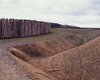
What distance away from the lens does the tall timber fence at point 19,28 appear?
36.2 meters

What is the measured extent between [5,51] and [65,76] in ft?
15.1

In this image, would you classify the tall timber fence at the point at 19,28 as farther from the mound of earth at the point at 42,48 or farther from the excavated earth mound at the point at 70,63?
the excavated earth mound at the point at 70,63

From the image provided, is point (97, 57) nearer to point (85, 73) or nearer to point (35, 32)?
point (85, 73)

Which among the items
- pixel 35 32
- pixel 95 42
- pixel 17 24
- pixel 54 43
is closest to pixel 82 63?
pixel 95 42

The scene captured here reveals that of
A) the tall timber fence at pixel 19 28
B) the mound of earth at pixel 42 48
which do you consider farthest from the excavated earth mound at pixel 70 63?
the tall timber fence at pixel 19 28

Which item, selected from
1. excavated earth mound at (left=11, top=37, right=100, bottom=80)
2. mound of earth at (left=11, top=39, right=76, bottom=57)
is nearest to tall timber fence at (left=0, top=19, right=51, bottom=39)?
mound of earth at (left=11, top=39, right=76, bottom=57)

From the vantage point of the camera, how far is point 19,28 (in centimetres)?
3938

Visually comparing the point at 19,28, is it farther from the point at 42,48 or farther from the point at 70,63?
the point at 70,63

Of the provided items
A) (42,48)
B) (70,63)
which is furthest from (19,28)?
(70,63)

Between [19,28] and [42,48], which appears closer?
[42,48]

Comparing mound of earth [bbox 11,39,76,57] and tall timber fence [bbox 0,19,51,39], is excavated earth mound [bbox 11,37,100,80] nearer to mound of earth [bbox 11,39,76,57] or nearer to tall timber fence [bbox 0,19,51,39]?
mound of earth [bbox 11,39,76,57]

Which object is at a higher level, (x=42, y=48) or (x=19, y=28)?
(x=19, y=28)

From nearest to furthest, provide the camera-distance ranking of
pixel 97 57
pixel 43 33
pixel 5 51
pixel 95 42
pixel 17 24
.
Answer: pixel 5 51
pixel 97 57
pixel 95 42
pixel 17 24
pixel 43 33

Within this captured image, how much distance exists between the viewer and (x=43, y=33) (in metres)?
46.2
